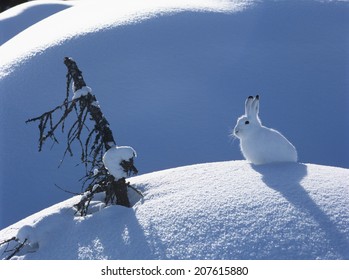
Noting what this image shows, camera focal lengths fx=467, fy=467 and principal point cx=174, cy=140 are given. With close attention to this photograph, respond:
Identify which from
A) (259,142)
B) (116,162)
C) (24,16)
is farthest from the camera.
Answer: (24,16)

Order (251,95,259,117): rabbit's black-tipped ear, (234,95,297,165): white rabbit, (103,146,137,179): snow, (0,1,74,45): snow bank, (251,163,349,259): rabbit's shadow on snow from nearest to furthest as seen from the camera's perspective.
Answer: (251,163,349,259): rabbit's shadow on snow, (103,146,137,179): snow, (234,95,297,165): white rabbit, (251,95,259,117): rabbit's black-tipped ear, (0,1,74,45): snow bank

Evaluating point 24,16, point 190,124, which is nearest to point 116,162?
point 190,124

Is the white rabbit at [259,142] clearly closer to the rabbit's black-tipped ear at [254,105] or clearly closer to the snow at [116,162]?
the rabbit's black-tipped ear at [254,105]

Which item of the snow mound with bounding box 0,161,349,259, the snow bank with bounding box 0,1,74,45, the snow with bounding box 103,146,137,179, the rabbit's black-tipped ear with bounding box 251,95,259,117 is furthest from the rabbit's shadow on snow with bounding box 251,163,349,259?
the snow bank with bounding box 0,1,74,45

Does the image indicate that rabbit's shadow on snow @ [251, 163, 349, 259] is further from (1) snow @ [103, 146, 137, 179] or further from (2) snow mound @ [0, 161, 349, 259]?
(1) snow @ [103, 146, 137, 179]

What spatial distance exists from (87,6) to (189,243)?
7008 millimetres

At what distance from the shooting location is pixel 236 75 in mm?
6047

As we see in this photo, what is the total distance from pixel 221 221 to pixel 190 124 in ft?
10.00

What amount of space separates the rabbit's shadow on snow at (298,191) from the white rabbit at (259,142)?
0.29 ft

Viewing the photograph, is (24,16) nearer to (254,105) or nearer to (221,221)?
(254,105)

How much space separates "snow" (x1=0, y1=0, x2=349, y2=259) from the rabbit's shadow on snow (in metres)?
0.01

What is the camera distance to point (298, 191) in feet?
8.83

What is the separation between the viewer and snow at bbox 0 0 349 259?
8.05 ft

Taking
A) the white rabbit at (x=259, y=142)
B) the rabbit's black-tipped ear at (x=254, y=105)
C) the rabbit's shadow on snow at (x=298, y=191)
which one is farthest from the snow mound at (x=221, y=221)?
the rabbit's black-tipped ear at (x=254, y=105)
